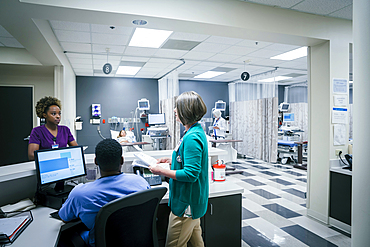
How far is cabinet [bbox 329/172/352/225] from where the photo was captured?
278cm

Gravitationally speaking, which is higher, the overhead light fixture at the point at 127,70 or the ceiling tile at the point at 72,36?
the overhead light fixture at the point at 127,70

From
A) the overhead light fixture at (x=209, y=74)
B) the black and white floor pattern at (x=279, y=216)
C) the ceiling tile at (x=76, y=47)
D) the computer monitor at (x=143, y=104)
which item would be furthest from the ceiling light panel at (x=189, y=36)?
the computer monitor at (x=143, y=104)

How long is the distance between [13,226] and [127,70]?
5851 mm

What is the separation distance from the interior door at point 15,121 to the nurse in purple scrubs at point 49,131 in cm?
375

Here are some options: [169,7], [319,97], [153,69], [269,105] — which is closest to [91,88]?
[153,69]

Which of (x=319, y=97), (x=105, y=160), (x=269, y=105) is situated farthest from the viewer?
(x=269, y=105)

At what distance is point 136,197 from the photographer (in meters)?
1.19

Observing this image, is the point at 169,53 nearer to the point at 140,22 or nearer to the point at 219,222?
the point at 140,22

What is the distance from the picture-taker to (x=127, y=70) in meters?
6.84

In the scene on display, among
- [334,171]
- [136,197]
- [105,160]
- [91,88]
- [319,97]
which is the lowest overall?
[334,171]

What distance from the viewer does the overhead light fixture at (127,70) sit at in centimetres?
646

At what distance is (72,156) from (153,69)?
508 cm

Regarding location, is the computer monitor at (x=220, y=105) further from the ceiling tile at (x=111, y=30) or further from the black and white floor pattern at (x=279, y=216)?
the ceiling tile at (x=111, y=30)

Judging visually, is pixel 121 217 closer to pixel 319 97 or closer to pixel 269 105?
pixel 319 97
